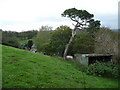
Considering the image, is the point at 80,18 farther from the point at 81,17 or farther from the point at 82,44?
the point at 82,44

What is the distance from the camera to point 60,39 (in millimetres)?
16844

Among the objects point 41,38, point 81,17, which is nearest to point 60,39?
point 81,17

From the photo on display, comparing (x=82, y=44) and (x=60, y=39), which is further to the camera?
(x=60, y=39)

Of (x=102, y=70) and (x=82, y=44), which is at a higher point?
(x=82, y=44)

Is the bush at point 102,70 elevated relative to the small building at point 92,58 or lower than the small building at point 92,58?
lower

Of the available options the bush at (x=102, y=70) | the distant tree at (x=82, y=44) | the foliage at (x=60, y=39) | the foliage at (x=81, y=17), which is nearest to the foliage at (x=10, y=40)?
the foliage at (x=60, y=39)

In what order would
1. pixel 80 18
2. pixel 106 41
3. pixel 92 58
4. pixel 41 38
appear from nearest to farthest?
pixel 92 58 → pixel 106 41 → pixel 80 18 → pixel 41 38

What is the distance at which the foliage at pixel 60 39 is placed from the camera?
1653 cm

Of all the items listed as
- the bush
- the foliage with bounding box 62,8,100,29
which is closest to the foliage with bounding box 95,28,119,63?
the foliage with bounding box 62,8,100,29

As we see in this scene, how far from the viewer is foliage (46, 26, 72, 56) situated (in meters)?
16.5

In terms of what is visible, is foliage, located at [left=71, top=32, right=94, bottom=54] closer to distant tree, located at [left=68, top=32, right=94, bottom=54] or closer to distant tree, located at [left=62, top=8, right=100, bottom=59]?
distant tree, located at [left=68, top=32, right=94, bottom=54]

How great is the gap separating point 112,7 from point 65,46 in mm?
9464

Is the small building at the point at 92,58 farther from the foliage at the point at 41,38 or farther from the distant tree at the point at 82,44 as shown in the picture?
the foliage at the point at 41,38

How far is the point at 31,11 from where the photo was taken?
1138cm
